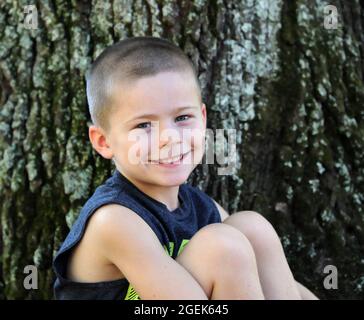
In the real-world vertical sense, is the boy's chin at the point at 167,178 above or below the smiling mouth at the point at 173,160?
below

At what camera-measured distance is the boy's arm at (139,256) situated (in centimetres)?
205

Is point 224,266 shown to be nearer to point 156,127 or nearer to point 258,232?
point 258,232

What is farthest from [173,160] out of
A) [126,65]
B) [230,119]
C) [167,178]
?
[230,119]

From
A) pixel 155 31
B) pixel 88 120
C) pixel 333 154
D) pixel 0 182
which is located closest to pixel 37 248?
pixel 0 182

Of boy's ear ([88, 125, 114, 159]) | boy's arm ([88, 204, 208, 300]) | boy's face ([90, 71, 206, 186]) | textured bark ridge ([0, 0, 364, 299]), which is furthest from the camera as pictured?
textured bark ridge ([0, 0, 364, 299])

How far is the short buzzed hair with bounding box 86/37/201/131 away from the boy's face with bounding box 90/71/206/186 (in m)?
0.03

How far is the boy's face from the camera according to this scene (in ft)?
7.30

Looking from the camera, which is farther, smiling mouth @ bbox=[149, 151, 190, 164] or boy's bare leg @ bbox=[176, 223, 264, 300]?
smiling mouth @ bbox=[149, 151, 190, 164]

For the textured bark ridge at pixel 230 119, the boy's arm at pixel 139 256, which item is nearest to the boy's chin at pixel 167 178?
the boy's arm at pixel 139 256

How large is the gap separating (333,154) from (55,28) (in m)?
1.17

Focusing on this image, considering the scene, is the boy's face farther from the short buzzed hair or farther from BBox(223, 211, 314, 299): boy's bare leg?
BBox(223, 211, 314, 299): boy's bare leg

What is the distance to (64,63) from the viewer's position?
275 cm

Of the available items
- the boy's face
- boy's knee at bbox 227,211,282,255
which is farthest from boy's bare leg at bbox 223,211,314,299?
the boy's face

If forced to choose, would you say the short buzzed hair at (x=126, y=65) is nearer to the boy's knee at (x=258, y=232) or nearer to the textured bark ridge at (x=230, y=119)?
the textured bark ridge at (x=230, y=119)
